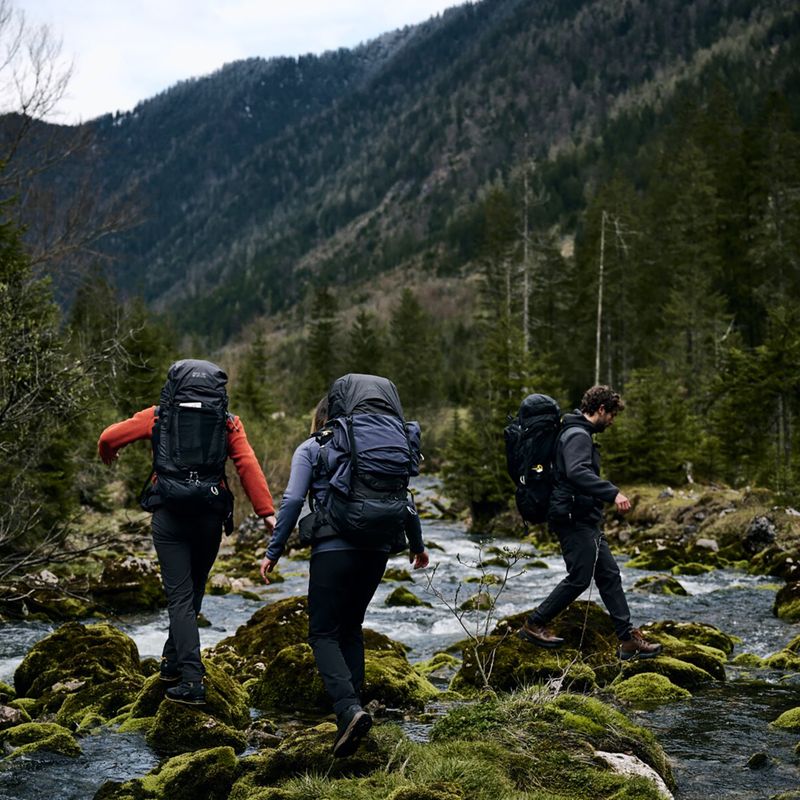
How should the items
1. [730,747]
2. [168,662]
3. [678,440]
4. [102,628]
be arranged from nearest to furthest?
[730,747] → [168,662] → [102,628] → [678,440]

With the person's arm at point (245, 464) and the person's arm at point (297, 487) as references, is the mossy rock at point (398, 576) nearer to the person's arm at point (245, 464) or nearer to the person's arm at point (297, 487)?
the person's arm at point (245, 464)

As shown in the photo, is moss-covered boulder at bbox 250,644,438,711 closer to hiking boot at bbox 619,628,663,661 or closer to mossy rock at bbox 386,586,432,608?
hiking boot at bbox 619,628,663,661

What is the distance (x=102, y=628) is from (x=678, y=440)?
794 inches

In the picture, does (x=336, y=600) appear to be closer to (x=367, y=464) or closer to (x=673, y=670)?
(x=367, y=464)

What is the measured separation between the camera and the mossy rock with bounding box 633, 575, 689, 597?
12602 mm

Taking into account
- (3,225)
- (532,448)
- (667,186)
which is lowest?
(532,448)

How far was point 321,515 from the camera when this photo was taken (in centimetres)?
462

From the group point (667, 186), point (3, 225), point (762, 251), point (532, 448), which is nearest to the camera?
point (532, 448)

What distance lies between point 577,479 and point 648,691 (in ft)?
5.99

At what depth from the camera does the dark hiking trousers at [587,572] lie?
6930 mm

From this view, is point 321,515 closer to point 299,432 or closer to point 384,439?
point 384,439

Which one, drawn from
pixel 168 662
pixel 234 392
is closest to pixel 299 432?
pixel 234 392

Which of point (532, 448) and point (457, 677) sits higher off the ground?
point (532, 448)

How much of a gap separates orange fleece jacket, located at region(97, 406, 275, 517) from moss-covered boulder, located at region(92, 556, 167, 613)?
7.51 metres
